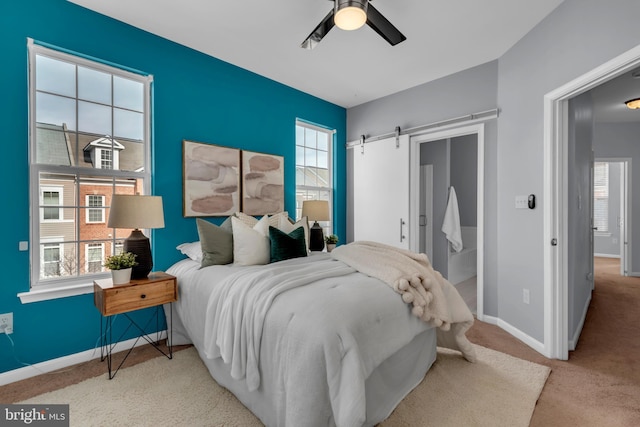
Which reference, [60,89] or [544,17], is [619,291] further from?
[60,89]

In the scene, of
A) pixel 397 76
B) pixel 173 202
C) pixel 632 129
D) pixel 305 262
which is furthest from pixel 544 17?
pixel 632 129

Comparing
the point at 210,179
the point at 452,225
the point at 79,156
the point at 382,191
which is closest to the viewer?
the point at 79,156

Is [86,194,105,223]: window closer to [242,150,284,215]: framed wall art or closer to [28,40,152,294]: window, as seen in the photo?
[28,40,152,294]: window

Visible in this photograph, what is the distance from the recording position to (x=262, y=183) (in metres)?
3.71

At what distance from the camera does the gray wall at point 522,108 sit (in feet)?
6.98

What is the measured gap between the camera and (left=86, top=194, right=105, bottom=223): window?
2.60 meters

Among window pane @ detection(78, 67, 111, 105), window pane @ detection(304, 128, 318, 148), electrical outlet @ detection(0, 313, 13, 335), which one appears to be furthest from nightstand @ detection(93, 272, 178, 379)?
window pane @ detection(304, 128, 318, 148)

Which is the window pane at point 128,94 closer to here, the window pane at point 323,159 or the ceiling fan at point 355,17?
the ceiling fan at point 355,17

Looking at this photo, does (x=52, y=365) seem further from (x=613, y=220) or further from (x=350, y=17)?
(x=613, y=220)

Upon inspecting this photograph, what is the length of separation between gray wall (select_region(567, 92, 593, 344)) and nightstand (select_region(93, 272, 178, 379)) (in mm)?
3390

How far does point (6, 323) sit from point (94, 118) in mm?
1668

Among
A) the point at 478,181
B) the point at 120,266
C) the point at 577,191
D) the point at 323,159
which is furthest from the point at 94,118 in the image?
the point at 577,191

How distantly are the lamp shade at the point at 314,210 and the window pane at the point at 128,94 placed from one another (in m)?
1.94

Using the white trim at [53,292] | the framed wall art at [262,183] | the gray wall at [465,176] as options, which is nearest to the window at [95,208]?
the white trim at [53,292]
